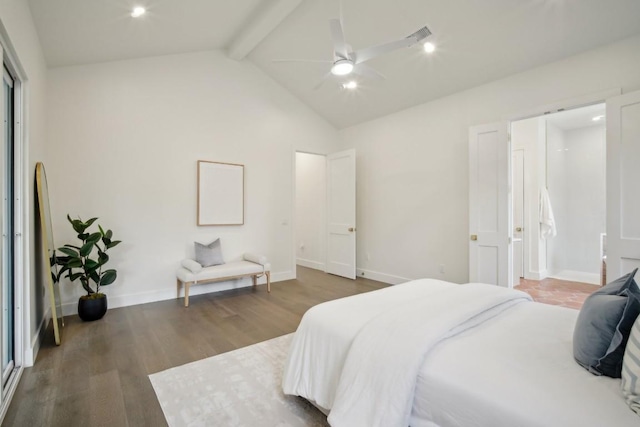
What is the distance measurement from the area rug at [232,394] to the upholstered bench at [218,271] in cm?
170

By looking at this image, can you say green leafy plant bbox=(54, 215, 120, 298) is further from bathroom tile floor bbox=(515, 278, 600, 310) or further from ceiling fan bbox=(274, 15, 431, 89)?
bathroom tile floor bbox=(515, 278, 600, 310)

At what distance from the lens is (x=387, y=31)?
373 cm

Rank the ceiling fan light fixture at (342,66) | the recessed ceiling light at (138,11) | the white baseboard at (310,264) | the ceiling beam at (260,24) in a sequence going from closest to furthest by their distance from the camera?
the ceiling fan light fixture at (342,66), the recessed ceiling light at (138,11), the ceiling beam at (260,24), the white baseboard at (310,264)

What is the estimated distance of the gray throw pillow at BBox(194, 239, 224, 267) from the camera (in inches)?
178

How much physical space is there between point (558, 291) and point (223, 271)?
5077 millimetres

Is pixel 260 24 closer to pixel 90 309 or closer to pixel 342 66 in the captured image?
pixel 342 66

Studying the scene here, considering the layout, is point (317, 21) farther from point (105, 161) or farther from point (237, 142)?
point (105, 161)

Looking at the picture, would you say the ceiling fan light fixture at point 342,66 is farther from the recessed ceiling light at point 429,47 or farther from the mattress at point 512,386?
the mattress at point 512,386

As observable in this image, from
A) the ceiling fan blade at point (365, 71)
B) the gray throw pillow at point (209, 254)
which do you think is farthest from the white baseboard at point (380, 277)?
the ceiling fan blade at point (365, 71)

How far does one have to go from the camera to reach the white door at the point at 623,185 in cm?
289

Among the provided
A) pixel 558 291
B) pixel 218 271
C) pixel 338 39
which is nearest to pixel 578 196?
pixel 558 291

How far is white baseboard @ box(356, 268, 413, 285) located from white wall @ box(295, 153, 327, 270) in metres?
0.98

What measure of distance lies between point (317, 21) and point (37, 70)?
311 centimetres

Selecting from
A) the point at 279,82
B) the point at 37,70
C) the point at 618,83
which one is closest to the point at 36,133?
the point at 37,70
